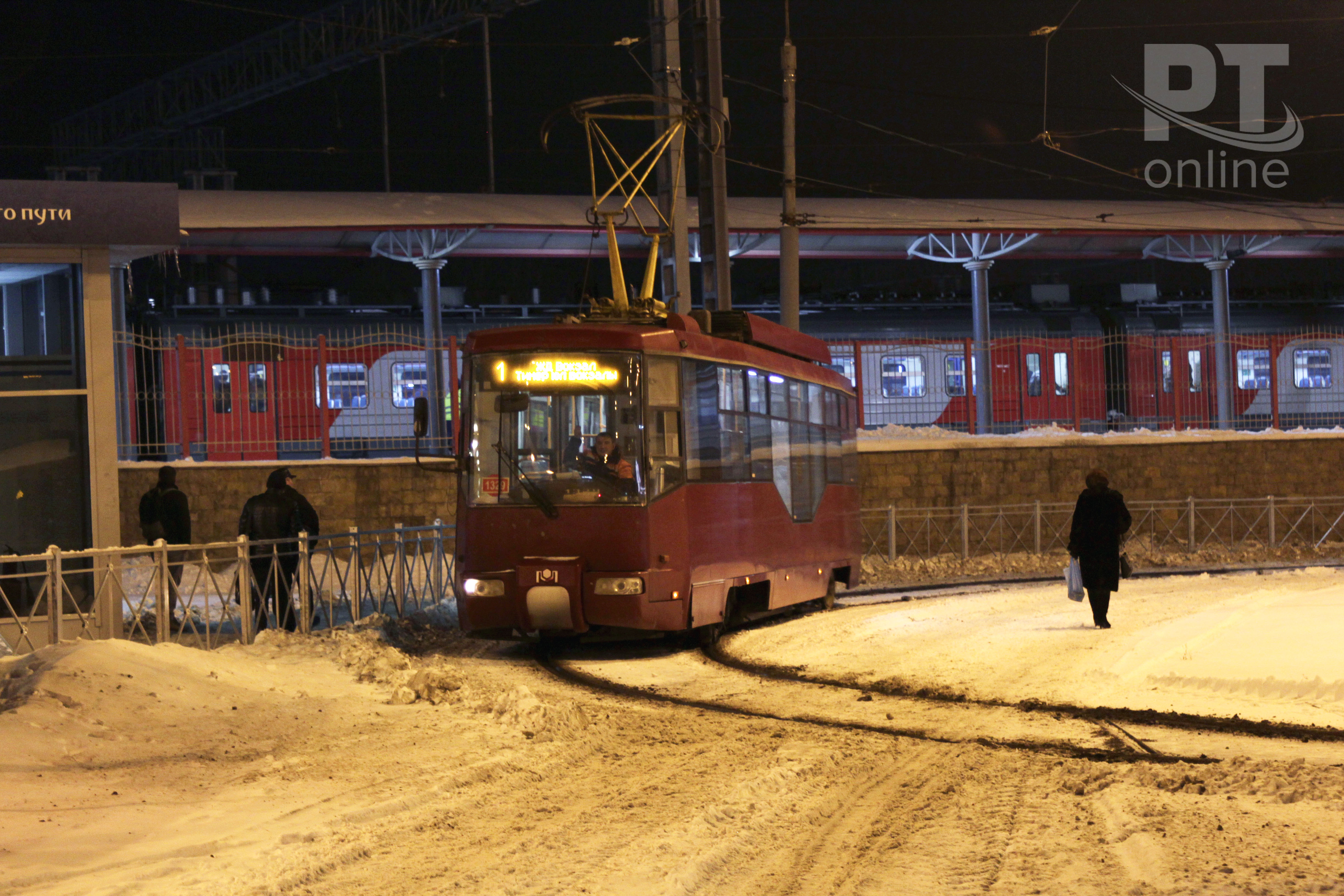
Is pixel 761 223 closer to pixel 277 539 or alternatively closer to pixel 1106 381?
pixel 1106 381

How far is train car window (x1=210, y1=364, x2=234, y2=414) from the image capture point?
19.0 metres

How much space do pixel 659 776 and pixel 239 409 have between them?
527 inches

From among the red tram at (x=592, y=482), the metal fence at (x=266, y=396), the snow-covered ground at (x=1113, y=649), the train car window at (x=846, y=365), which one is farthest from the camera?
the train car window at (x=846, y=365)

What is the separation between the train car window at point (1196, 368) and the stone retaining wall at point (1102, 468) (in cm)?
209

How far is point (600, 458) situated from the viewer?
12.1 meters

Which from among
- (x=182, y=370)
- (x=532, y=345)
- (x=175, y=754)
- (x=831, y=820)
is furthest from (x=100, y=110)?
(x=831, y=820)

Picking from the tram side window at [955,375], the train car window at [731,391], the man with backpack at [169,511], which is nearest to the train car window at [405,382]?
the man with backpack at [169,511]

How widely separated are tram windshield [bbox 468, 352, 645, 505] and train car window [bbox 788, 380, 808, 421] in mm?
3458

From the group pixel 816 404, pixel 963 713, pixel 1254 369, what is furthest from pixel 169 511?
pixel 1254 369

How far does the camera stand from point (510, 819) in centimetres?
638

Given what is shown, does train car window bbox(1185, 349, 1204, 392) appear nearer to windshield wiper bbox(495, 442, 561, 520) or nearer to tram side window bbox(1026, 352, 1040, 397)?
tram side window bbox(1026, 352, 1040, 397)

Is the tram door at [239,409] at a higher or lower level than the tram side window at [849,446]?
higher

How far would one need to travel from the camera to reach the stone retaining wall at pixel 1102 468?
76.6ft

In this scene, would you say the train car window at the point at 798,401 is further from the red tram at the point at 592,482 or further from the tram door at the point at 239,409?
the tram door at the point at 239,409
